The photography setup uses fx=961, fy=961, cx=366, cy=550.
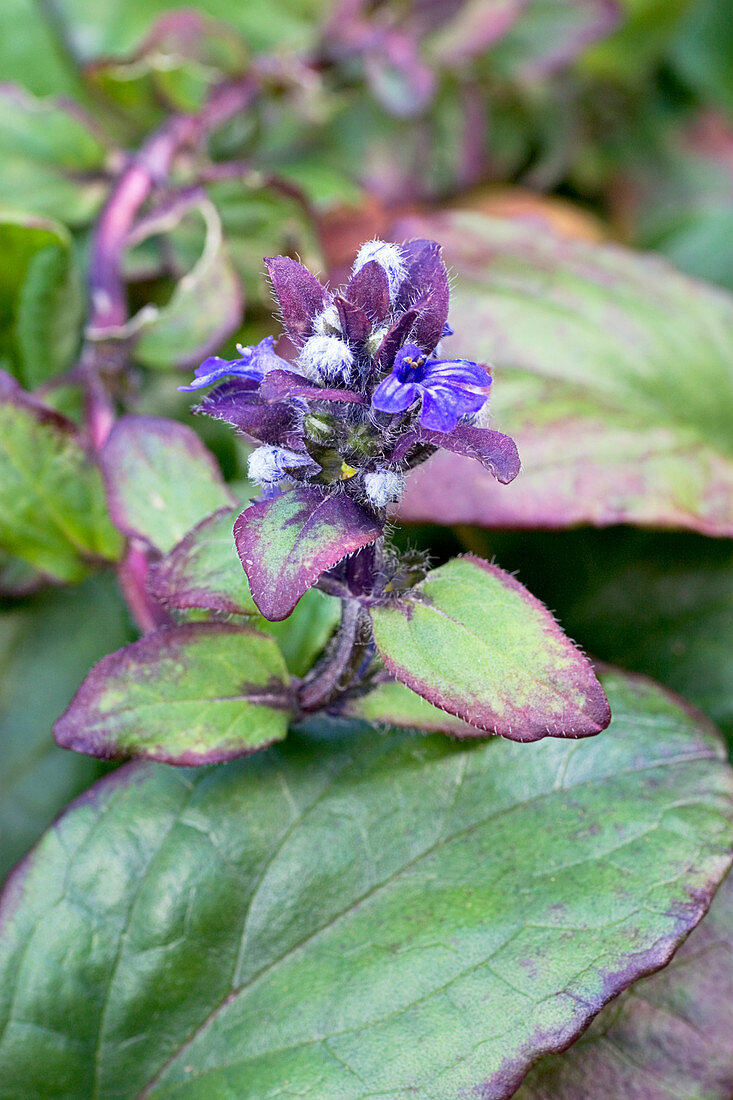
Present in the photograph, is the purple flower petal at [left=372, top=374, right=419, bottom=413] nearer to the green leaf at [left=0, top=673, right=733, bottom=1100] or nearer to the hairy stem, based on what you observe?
the hairy stem

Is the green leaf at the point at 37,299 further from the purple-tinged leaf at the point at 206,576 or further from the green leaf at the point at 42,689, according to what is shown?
the purple-tinged leaf at the point at 206,576

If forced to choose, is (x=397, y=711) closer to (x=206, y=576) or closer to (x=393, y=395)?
(x=206, y=576)

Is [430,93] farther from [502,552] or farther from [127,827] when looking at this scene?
[127,827]

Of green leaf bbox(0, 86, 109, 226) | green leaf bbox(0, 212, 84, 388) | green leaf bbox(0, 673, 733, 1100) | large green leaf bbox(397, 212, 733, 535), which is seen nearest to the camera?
green leaf bbox(0, 673, 733, 1100)

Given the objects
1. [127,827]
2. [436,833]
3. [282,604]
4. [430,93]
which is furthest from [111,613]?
[430,93]

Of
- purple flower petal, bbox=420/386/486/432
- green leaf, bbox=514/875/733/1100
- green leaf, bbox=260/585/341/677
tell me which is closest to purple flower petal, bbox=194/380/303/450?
purple flower petal, bbox=420/386/486/432

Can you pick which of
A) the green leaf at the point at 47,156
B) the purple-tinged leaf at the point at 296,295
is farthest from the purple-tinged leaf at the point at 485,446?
the green leaf at the point at 47,156
